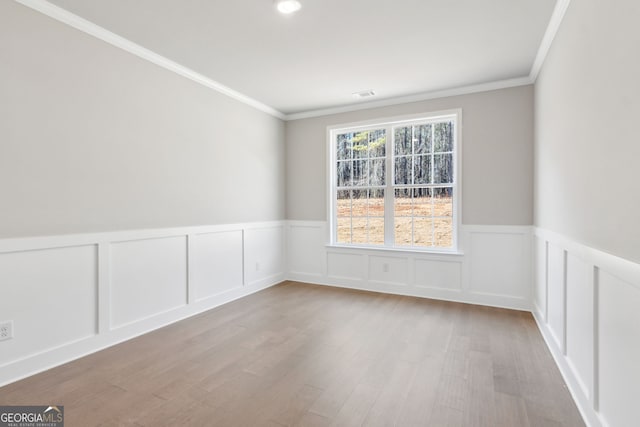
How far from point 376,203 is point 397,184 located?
1.39 feet

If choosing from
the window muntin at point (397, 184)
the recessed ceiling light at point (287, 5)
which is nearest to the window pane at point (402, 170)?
the window muntin at point (397, 184)

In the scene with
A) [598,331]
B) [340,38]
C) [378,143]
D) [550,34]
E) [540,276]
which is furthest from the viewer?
[378,143]

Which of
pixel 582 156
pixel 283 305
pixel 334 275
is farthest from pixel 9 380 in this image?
pixel 582 156

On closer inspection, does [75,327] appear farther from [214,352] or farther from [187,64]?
[187,64]

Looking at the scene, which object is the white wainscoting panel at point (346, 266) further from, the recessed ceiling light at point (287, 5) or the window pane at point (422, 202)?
the recessed ceiling light at point (287, 5)

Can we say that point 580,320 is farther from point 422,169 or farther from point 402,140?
point 402,140

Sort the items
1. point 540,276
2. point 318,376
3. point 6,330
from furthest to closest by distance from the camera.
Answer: point 540,276 → point 318,376 → point 6,330

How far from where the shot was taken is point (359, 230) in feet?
16.0

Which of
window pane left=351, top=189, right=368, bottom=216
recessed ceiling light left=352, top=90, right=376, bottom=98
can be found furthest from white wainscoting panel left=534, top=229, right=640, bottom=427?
recessed ceiling light left=352, top=90, right=376, bottom=98

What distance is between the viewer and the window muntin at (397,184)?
14.0 ft

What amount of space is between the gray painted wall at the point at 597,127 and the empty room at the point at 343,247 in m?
0.02

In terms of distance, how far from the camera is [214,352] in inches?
106

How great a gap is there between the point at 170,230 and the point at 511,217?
12.9 feet

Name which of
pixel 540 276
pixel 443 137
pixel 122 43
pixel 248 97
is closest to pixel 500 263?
pixel 540 276
